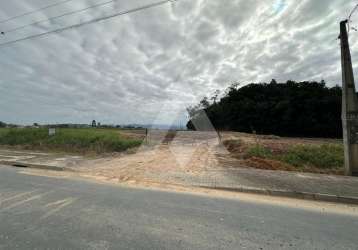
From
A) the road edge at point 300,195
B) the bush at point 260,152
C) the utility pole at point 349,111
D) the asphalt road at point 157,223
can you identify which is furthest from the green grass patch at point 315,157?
the asphalt road at point 157,223

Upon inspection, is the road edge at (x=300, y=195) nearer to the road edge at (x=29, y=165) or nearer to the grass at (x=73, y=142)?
the road edge at (x=29, y=165)

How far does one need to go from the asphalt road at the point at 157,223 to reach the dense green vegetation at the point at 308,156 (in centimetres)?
599

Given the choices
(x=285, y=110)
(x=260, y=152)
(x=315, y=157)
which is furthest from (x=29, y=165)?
(x=285, y=110)

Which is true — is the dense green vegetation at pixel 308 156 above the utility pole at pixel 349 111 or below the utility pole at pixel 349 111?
below

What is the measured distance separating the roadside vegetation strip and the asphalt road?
4.93 meters

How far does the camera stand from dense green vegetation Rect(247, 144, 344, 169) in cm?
973

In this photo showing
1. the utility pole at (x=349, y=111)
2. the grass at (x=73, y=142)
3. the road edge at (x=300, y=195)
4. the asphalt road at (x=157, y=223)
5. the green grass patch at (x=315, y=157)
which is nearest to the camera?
the asphalt road at (x=157, y=223)

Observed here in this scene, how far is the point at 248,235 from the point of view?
348 centimetres

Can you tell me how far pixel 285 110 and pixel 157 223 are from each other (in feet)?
133

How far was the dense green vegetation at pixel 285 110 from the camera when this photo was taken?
1444 inches

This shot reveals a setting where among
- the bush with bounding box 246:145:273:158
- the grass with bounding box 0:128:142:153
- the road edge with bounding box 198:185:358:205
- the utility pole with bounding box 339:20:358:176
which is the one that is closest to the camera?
the road edge with bounding box 198:185:358:205

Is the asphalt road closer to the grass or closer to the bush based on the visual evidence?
the bush

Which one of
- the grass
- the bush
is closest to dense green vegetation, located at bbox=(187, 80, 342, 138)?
the grass

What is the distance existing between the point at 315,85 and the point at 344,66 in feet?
127
